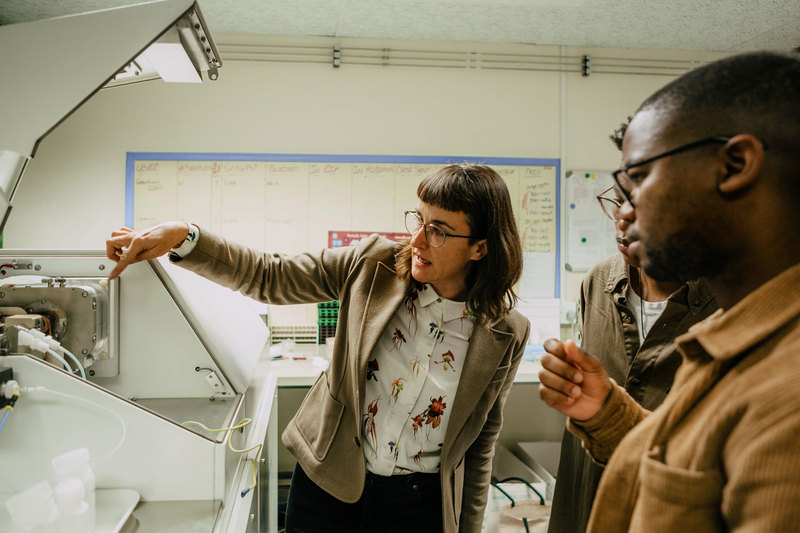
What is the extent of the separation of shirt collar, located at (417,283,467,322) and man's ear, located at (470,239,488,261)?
136 millimetres

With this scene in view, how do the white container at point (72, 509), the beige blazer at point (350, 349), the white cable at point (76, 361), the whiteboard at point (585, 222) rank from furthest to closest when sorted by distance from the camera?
the whiteboard at point (585, 222), the beige blazer at point (350, 349), the white cable at point (76, 361), the white container at point (72, 509)

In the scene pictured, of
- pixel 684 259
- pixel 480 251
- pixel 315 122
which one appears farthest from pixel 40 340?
pixel 315 122

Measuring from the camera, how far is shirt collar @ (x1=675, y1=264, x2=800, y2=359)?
0.43 metres

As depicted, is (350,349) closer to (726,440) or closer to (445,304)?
(445,304)

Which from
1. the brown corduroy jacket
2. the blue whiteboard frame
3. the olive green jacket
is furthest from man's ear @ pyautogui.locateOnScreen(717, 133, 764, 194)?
the blue whiteboard frame

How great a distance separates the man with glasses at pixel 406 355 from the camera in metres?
1.14

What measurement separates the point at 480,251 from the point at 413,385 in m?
0.41

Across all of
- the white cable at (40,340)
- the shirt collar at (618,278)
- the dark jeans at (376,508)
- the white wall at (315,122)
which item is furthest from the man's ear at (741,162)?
the white wall at (315,122)

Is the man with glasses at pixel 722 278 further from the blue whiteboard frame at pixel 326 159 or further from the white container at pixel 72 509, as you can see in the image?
the blue whiteboard frame at pixel 326 159

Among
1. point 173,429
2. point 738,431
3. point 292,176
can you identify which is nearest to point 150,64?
point 173,429

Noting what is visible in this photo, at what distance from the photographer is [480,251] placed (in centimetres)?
124

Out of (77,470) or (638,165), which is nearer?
(638,165)

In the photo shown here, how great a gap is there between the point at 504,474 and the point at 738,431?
7.77 feet

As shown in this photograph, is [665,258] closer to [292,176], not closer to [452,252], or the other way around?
[452,252]
